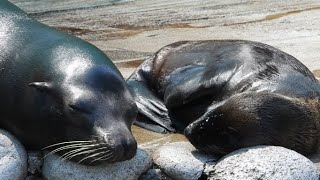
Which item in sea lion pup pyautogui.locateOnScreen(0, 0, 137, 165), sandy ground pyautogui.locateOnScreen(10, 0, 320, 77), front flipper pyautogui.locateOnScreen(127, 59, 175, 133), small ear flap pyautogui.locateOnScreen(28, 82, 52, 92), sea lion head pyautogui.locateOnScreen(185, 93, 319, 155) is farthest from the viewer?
sandy ground pyautogui.locateOnScreen(10, 0, 320, 77)

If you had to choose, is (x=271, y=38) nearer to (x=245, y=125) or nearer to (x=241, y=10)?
(x=241, y=10)

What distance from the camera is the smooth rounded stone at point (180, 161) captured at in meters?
5.44

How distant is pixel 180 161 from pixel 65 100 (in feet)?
3.06

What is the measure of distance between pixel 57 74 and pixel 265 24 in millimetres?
7242

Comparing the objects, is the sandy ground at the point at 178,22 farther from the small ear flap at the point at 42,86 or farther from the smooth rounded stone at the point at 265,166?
the smooth rounded stone at the point at 265,166

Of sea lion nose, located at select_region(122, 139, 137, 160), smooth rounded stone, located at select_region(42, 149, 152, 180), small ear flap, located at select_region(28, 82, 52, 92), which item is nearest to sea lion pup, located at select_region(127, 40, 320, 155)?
smooth rounded stone, located at select_region(42, 149, 152, 180)

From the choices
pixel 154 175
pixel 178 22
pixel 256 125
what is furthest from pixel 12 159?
pixel 178 22

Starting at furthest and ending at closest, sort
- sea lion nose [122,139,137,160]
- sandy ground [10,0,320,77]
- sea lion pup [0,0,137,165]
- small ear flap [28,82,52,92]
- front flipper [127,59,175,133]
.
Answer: sandy ground [10,0,320,77]
front flipper [127,59,175,133]
small ear flap [28,82,52,92]
sea lion pup [0,0,137,165]
sea lion nose [122,139,137,160]

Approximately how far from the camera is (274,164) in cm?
515

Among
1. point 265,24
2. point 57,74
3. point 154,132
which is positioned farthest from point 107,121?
point 265,24

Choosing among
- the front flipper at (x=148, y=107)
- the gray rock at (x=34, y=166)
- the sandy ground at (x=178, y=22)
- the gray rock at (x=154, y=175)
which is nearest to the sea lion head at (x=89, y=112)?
the gray rock at (x=34, y=166)

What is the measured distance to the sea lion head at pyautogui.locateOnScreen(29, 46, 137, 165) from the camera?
16.7ft

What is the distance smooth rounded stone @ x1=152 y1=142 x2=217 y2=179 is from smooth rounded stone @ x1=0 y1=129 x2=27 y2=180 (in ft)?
3.19

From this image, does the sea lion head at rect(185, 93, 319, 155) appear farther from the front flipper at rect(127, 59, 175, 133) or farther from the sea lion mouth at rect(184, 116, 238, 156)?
the front flipper at rect(127, 59, 175, 133)
